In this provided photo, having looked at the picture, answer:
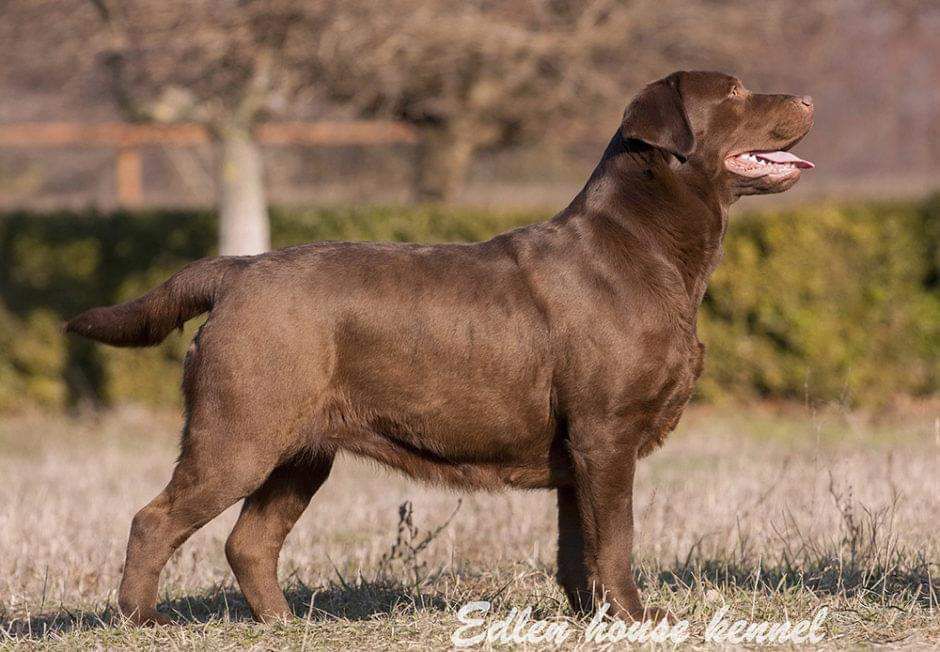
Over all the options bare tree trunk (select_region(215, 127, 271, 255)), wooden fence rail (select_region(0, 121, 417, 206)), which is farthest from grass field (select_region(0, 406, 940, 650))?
wooden fence rail (select_region(0, 121, 417, 206))

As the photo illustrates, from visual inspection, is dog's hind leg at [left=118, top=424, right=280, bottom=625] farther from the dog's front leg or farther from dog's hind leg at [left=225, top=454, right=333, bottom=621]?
the dog's front leg

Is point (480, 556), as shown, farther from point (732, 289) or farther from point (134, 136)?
point (134, 136)

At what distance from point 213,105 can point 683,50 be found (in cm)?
596

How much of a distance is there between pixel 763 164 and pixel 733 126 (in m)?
0.19

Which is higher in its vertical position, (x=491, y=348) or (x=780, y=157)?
(x=780, y=157)

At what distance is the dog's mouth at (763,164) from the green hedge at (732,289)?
24.2 feet

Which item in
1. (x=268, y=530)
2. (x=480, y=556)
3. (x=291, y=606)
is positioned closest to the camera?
(x=268, y=530)

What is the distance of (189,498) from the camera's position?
448 centimetres

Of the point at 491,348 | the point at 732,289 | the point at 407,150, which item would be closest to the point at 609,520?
the point at 491,348

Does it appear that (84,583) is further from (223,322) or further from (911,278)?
(911,278)

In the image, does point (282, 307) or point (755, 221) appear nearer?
point (282, 307)

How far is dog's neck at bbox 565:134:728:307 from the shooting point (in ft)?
15.3

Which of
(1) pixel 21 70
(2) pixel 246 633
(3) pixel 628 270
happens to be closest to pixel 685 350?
(3) pixel 628 270

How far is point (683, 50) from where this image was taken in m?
15.0
